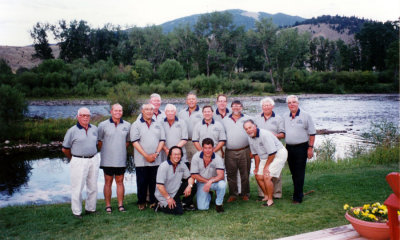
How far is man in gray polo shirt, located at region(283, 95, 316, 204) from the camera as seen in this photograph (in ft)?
18.9

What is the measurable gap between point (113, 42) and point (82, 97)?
79.0 ft

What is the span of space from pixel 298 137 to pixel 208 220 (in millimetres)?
2039

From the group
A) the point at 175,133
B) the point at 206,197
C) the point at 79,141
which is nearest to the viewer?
the point at 79,141

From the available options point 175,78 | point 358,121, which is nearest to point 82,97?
point 175,78

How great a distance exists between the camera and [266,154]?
5.72 metres

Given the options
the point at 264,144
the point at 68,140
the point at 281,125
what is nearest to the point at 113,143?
the point at 68,140

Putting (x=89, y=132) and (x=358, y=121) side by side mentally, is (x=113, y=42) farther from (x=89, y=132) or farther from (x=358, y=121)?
(x=89, y=132)

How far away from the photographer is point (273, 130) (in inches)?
238

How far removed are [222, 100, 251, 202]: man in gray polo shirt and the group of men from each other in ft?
0.06

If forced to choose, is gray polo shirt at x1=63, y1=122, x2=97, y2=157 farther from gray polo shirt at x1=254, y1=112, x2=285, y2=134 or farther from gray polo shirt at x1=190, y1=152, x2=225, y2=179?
gray polo shirt at x1=254, y1=112, x2=285, y2=134

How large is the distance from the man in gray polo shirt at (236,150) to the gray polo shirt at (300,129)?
76cm

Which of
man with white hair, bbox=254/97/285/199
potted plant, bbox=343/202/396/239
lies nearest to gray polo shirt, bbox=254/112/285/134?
man with white hair, bbox=254/97/285/199

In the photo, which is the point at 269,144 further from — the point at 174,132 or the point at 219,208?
the point at 174,132

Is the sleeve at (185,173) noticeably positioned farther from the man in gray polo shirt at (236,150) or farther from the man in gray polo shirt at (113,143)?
the man in gray polo shirt at (113,143)
